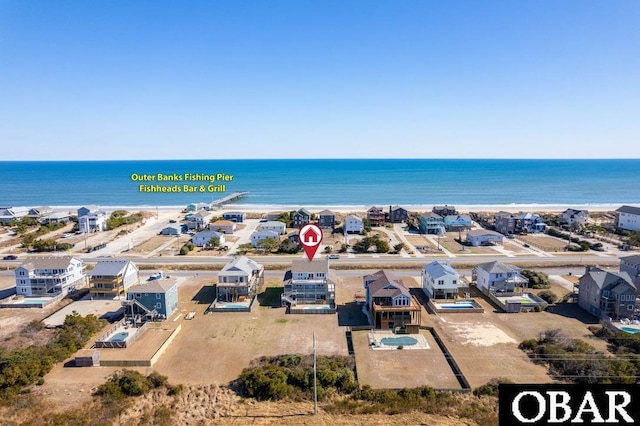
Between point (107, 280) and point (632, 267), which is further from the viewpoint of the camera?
point (632, 267)

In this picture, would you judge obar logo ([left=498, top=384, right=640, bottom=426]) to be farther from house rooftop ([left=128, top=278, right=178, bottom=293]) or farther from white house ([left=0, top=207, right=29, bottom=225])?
white house ([left=0, top=207, right=29, bottom=225])

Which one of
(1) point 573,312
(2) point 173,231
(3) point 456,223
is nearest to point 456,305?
(1) point 573,312

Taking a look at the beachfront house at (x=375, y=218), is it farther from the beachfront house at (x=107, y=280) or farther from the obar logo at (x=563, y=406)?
the obar logo at (x=563, y=406)

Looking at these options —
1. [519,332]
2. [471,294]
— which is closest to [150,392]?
[519,332]

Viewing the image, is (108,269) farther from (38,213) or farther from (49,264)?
(38,213)

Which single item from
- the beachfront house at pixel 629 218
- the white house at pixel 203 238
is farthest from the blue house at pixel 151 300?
the beachfront house at pixel 629 218
